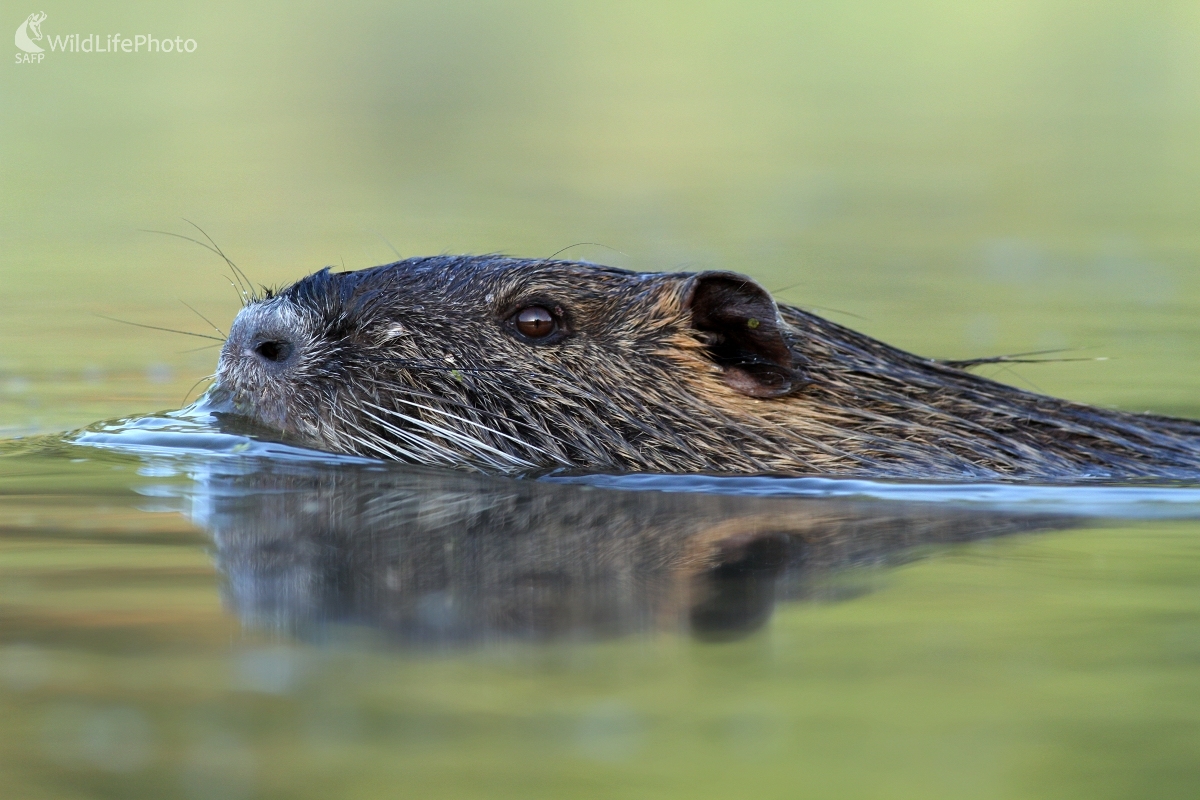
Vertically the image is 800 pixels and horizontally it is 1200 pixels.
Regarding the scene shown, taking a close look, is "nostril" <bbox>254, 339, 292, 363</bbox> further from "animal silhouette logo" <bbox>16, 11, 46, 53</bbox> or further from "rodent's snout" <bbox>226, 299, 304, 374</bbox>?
"animal silhouette logo" <bbox>16, 11, 46, 53</bbox>

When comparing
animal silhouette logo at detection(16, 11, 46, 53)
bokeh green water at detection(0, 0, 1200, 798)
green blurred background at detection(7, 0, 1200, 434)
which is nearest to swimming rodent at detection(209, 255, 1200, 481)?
bokeh green water at detection(0, 0, 1200, 798)

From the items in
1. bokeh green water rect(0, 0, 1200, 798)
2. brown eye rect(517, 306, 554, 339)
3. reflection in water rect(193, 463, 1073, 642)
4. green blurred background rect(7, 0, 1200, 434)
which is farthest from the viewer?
green blurred background rect(7, 0, 1200, 434)

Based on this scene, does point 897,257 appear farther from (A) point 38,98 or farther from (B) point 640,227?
(A) point 38,98

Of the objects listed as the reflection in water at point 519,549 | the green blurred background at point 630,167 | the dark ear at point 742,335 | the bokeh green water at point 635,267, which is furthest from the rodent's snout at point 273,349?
the green blurred background at point 630,167

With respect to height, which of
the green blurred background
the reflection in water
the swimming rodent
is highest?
the green blurred background

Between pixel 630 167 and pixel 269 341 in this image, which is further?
pixel 630 167

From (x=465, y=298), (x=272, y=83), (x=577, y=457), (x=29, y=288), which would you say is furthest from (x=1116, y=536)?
(x=272, y=83)

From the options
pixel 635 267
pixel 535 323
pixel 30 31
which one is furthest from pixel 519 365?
pixel 30 31

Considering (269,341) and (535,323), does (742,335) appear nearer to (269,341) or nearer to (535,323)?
(535,323)
